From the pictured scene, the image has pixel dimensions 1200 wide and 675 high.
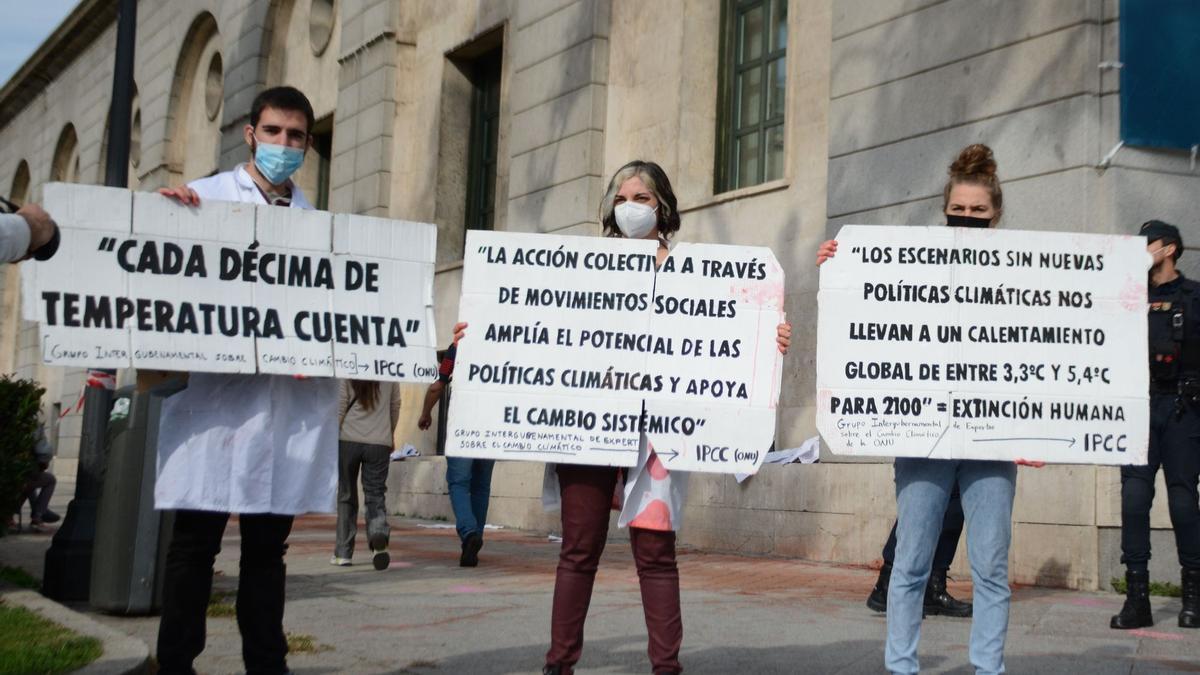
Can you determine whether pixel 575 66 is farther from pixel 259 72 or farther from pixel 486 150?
pixel 259 72

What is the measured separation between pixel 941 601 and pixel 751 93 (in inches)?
260

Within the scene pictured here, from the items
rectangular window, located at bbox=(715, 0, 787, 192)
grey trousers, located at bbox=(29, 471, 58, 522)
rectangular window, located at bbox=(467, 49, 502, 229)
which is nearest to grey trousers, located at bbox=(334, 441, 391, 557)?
rectangular window, located at bbox=(715, 0, 787, 192)

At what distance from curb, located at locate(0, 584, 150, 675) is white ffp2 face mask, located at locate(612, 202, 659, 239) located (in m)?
2.43

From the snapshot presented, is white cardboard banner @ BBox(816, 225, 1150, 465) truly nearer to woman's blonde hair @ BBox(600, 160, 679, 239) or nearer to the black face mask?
the black face mask

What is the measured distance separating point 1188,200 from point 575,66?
693cm

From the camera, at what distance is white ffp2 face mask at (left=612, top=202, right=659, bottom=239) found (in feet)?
17.1

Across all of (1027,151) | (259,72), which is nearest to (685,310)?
(1027,151)

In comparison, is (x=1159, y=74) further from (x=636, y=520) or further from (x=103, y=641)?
(x=103, y=641)

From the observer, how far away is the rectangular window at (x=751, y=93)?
12.5 metres

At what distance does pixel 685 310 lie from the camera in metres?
5.20

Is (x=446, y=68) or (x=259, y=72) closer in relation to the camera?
(x=446, y=68)

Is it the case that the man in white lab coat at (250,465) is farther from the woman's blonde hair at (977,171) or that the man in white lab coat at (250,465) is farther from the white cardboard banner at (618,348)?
the woman's blonde hair at (977,171)

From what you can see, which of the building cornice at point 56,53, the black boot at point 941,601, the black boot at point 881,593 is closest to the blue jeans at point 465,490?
the black boot at point 881,593

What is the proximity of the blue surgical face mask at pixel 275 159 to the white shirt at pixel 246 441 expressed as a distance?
0.09 metres
